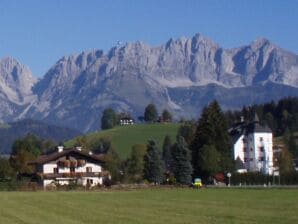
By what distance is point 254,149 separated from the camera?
173 meters

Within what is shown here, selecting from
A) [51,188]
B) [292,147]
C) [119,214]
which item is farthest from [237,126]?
[119,214]

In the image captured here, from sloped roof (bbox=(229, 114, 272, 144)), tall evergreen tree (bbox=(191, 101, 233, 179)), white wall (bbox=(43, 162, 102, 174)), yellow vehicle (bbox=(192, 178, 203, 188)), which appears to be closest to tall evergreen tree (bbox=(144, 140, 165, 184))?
tall evergreen tree (bbox=(191, 101, 233, 179))

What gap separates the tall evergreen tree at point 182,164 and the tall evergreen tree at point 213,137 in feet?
4.99

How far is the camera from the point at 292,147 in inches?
6954

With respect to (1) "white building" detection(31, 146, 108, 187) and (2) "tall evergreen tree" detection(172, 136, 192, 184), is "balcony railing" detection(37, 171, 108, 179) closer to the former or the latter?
(1) "white building" detection(31, 146, 108, 187)

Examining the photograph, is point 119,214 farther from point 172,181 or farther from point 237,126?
point 237,126

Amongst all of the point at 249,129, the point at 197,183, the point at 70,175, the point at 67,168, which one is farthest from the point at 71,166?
the point at 249,129

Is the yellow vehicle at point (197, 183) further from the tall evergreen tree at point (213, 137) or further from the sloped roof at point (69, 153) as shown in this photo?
the sloped roof at point (69, 153)

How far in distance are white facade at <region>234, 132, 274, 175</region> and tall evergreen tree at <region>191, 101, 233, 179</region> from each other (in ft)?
174

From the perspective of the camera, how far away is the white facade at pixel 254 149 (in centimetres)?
16988

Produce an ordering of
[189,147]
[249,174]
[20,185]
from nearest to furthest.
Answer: [20,185] < [249,174] < [189,147]

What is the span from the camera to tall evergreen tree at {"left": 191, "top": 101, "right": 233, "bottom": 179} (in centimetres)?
11381

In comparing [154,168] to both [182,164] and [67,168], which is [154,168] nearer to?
[182,164]

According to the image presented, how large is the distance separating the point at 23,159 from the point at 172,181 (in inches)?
1690
